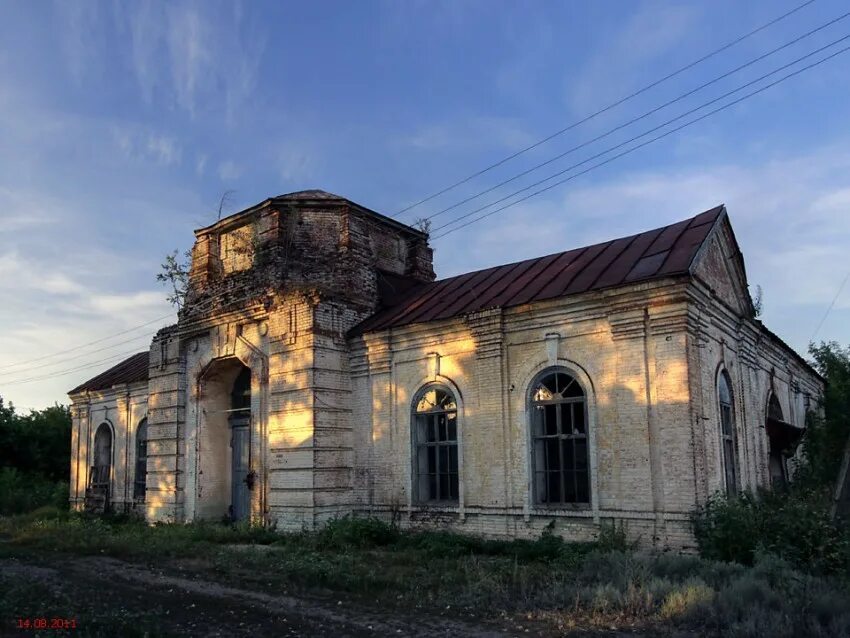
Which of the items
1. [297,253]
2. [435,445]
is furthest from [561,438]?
[297,253]

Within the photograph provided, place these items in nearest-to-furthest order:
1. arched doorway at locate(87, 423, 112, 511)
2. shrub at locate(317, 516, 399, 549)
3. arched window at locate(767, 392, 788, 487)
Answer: shrub at locate(317, 516, 399, 549) → arched window at locate(767, 392, 788, 487) → arched doorway at locate(87, 423, 112, 511)

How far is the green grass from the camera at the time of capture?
6.76 meters

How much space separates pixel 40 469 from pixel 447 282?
22484 mm

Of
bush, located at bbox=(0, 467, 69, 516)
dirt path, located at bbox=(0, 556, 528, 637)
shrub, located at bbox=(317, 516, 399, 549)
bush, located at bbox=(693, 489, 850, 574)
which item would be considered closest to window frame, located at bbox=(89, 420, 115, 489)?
bush, located at bbox=(0, 467, 69, 516)

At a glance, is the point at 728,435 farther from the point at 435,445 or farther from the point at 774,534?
the point at 435,445

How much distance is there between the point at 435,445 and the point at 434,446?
5 centimetres

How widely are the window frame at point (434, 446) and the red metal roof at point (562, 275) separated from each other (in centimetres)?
146

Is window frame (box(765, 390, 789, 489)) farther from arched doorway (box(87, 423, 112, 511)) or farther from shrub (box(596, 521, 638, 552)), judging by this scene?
A: arched doorway (box(87, 423, 112, 511))

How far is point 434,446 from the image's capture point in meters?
13.7

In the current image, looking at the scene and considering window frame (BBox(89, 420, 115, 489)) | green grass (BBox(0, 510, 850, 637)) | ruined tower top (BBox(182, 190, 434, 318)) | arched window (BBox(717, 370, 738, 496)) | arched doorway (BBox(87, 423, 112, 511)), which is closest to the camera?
green grass (BBox(0, 510, 850, 637))

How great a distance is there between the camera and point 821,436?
17.1m

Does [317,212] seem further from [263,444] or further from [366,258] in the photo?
[263,444]

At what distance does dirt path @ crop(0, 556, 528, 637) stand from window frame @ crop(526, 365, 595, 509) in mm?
4811

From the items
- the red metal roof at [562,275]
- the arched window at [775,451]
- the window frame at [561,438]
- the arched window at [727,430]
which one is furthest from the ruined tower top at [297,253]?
the arched window at [775,451]
